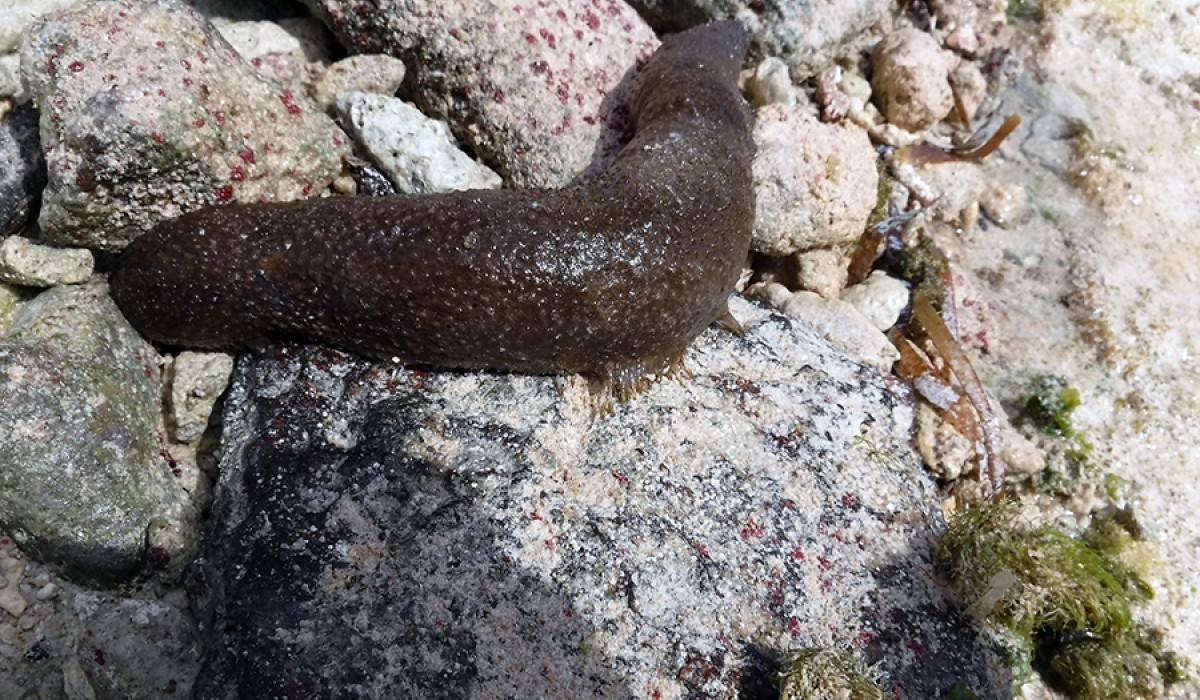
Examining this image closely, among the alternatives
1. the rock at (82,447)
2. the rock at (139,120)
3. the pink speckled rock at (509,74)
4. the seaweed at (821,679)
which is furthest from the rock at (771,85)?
the rock at (82,447)

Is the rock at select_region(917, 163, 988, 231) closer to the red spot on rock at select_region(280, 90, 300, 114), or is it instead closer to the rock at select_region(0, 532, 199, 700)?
the red spot on rock at select_region(280, 90, 300, 114)

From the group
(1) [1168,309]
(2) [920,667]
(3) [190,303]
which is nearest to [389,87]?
(3) [190,303]

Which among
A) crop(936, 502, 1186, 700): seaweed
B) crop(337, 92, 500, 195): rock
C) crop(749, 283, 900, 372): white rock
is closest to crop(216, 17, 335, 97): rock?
crop(337, 92, 500, 195): rock

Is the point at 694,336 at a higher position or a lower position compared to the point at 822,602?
higher

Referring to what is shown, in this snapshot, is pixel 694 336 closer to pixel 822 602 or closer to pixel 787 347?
pixel 787 347

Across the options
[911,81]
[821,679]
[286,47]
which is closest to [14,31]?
[286,47]

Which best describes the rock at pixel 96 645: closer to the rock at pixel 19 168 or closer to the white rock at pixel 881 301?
the rock at pixel 19 168
